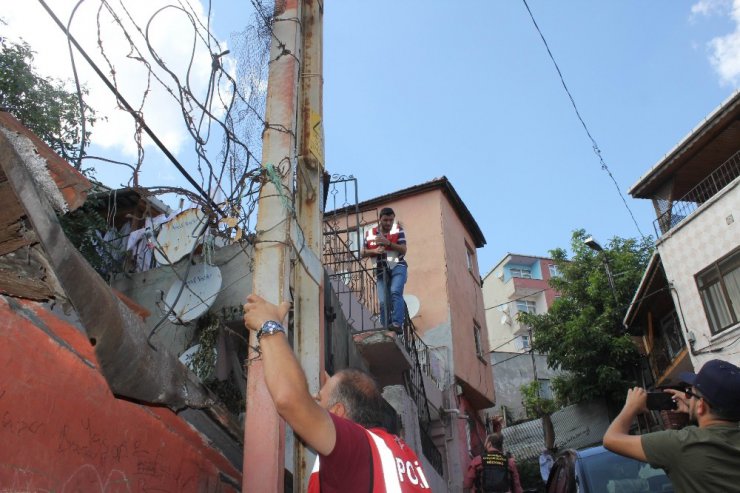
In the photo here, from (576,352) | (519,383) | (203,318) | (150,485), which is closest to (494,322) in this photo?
(519,383)

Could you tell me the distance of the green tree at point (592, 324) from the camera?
70.7 feet

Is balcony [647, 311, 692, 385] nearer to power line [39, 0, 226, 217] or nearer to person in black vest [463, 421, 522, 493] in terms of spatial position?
person in black vest [463, 421, 522, 493]

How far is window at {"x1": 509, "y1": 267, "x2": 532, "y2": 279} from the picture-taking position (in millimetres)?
43625

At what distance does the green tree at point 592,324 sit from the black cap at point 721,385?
1970 cm

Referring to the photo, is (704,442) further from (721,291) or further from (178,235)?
(721,291)

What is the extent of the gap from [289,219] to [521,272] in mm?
41843

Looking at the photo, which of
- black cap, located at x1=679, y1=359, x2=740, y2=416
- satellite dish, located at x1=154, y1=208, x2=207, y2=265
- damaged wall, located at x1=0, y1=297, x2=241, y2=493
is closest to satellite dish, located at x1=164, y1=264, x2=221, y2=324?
satellite dish, located at x1=154, y1=208, x2=207, y2=265

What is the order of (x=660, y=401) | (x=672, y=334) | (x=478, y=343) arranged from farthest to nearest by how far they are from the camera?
(x=672, y=334)
(x=478, y=343)
(x=660, y=401)

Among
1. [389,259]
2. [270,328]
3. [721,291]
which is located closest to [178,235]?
[389,259]

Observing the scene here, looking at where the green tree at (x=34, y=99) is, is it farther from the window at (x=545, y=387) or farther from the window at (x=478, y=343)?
the window at (x=545, y=387)

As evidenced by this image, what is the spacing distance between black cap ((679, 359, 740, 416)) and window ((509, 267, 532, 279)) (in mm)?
41431

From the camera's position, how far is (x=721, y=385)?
2.72 m

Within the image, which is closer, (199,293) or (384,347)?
(199,293)

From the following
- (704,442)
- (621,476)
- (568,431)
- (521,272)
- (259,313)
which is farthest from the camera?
(521,272)
